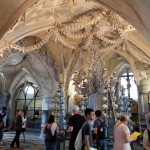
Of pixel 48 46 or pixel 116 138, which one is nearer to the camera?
pixel 116 138

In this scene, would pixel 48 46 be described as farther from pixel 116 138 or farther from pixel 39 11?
pixel 116 138

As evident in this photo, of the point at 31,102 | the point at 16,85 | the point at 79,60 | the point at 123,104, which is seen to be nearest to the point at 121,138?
the point at 123,104

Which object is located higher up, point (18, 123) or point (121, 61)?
point (121, 61)

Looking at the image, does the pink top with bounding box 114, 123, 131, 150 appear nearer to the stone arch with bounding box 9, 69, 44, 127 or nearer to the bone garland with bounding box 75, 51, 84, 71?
the bone garland with bounding box 75, 51, 84, 71

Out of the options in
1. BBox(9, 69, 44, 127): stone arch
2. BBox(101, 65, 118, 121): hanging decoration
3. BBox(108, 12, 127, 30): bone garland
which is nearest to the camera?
BBox(108, 12, 127, 30): bone garland

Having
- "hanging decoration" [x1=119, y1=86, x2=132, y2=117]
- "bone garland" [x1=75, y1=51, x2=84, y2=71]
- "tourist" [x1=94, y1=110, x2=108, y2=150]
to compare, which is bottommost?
"tourist" [x1=94, y1=110, x2=108, y2=150]

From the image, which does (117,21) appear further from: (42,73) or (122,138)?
(42,73)

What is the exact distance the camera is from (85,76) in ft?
20.9

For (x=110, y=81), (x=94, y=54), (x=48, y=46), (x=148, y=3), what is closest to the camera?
(x=148, y=3)

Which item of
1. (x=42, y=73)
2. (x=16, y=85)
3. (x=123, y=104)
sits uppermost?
(x=42, y=73)

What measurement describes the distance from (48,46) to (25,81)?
509 centimetres

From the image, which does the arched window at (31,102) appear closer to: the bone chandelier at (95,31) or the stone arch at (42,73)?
the stone arch at (42,73)

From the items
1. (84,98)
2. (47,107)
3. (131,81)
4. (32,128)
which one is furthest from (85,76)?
(32,128)

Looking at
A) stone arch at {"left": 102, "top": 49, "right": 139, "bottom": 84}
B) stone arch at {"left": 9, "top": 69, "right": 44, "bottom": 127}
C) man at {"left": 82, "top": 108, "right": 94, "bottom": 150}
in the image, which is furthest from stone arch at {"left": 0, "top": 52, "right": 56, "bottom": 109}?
man at {"left": 82, "top": 108, "right": 94, "bottom": 150}
